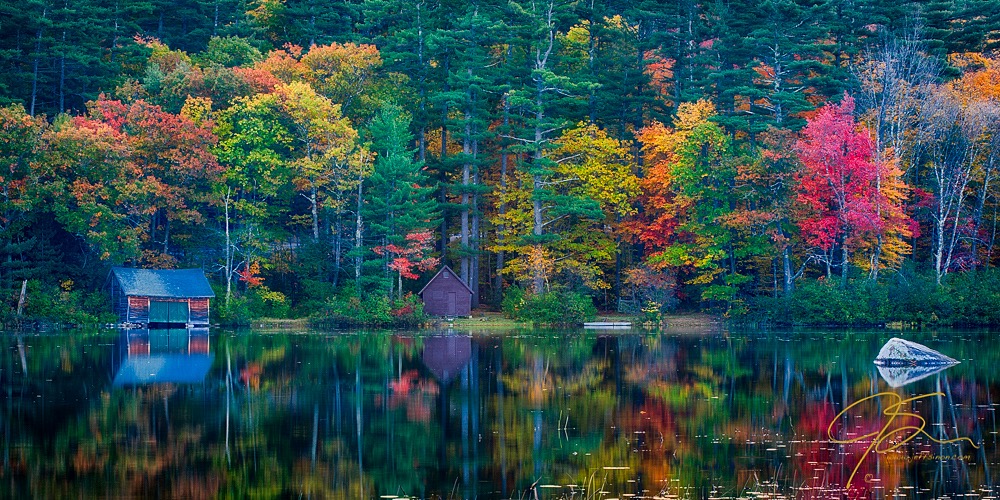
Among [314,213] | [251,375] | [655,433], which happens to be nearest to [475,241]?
[314,213]

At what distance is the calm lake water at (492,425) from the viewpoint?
1716cm

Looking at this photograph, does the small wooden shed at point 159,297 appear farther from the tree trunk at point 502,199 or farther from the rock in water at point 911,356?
the rock in water at point 911,356

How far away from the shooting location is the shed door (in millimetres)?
56250

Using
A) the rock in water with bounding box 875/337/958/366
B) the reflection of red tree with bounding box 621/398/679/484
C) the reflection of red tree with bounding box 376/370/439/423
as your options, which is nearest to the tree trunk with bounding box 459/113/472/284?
the reflection of red tree with bounding box 376/370/439/423

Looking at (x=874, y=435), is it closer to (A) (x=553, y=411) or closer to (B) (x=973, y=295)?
(A) (x=553, y=411)

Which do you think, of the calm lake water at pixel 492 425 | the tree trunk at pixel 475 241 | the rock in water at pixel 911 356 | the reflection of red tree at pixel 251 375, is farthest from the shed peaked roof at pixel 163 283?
the rock in water at pixel 911 356

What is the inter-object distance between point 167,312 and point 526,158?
22.9 m

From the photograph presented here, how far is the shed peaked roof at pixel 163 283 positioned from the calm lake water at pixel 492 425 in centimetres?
1570

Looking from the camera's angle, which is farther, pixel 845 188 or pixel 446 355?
pixel 845 188

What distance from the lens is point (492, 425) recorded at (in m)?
23.0

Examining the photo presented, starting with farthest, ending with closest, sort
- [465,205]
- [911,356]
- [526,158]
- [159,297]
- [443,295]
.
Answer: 1. [526,158]
2. [465,205]
3. [443,295]
4. [159,297]
5. [911,356]

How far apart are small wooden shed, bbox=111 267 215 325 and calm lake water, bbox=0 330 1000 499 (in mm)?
15795

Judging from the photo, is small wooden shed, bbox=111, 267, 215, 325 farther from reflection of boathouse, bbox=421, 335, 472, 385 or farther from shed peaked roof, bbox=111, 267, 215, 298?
reflection of boathouse, bbox=421, 335, 472, 385

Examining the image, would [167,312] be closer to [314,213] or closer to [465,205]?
[314,213]
